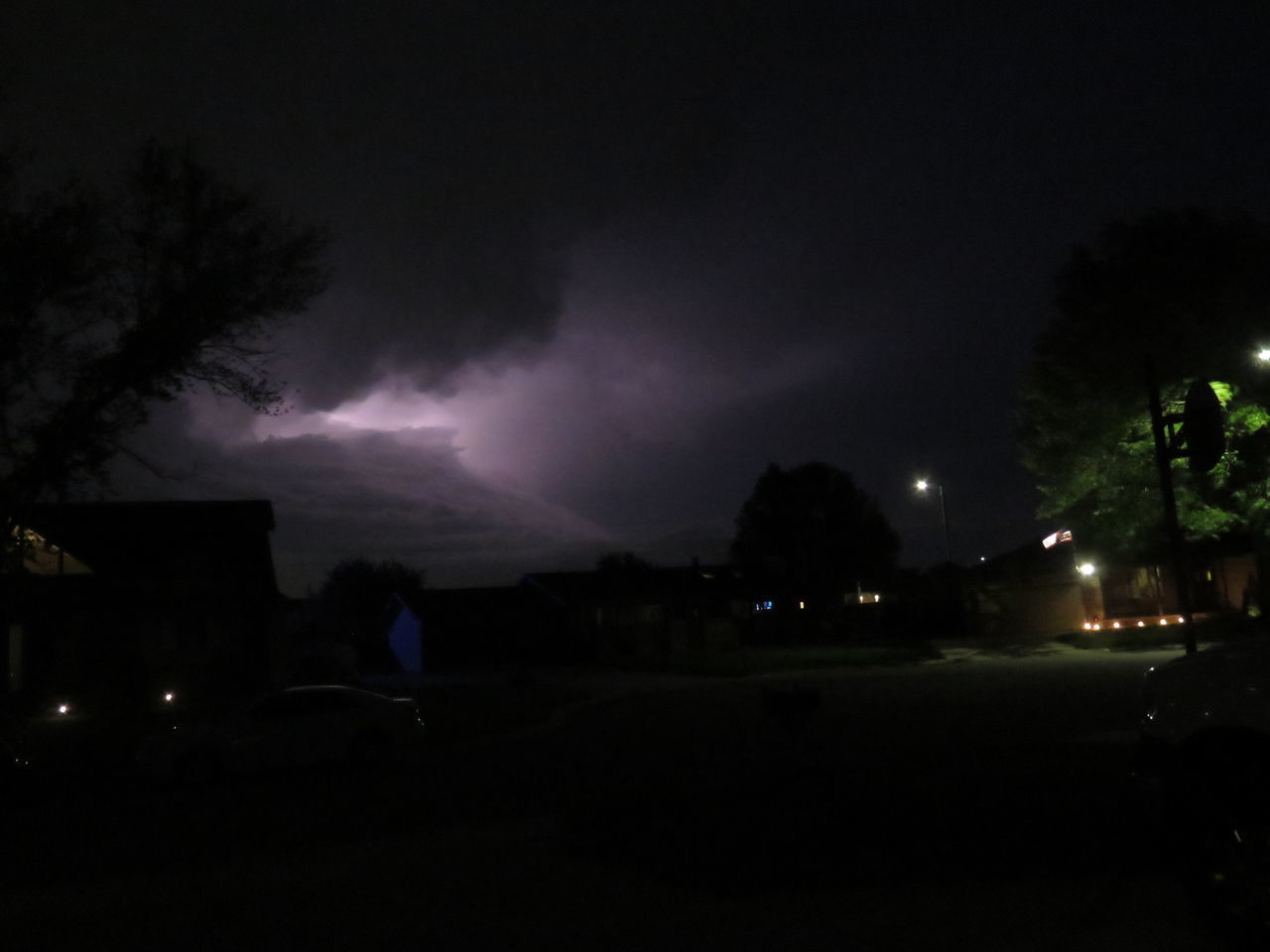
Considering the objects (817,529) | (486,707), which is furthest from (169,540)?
(817,529)

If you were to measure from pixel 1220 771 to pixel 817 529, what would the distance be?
255 feet

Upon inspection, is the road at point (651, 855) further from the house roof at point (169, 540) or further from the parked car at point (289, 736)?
the house roof at point (169, 540)

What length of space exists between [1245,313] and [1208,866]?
27.9m

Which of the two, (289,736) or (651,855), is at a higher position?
(289,736)

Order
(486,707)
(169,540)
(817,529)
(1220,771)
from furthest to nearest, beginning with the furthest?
(817,529) → (169,540) → (486,707) → (1220,771)

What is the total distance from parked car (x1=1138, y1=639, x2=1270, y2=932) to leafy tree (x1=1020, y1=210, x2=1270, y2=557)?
78.5ft

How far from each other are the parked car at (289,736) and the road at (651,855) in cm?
66

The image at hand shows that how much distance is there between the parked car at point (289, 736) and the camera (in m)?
17.2

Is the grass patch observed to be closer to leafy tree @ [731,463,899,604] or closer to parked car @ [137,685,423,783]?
parked car @ [137,685,423,783]

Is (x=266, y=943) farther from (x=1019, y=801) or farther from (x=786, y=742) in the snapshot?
(x=786, y=742)

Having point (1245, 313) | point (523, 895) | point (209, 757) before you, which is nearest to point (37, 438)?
point (209, 757)

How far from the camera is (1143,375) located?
3184 cm

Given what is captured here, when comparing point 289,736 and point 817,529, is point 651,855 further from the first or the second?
point 817,529

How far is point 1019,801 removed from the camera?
10594mm
